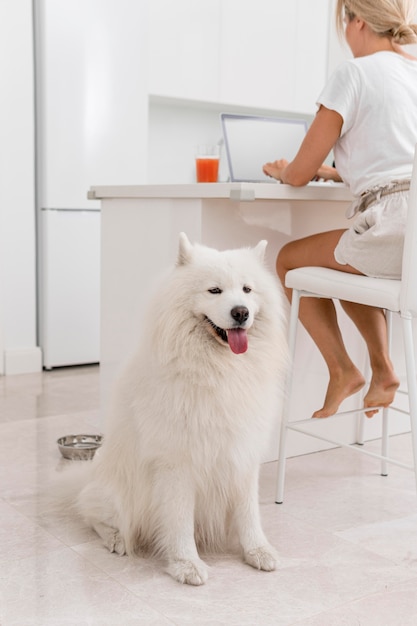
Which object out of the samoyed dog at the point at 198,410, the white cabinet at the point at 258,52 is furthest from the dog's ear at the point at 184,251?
the white cabinet at the point at 258,52

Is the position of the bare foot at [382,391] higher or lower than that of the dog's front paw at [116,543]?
higher

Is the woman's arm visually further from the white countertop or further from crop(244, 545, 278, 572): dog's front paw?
crop(244, 545, 278, 572): dog's front paw

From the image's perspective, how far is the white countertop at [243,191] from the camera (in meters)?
2.17

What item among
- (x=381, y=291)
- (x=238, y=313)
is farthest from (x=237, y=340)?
(x=381, y=291)

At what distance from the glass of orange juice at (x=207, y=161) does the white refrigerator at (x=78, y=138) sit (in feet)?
4.80

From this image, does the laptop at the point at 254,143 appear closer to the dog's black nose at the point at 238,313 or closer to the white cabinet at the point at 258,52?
the dog's black nose at the point at 238,313

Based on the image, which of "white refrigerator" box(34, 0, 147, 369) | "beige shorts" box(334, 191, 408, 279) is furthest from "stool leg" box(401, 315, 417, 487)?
"white refrigerator" box(34, 0, 147, 369)

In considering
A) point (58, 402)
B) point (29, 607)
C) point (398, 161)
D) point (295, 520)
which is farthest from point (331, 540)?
point (58, 402)

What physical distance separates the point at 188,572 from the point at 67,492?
1.93ft

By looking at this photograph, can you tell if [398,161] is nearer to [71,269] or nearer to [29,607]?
[29,607]

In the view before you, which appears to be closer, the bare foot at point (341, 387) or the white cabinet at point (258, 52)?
the bare foot at point (341, 387)

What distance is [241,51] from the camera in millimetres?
4766

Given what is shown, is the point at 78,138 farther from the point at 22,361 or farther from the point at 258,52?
the point at 258,52

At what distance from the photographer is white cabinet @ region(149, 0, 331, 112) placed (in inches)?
174
